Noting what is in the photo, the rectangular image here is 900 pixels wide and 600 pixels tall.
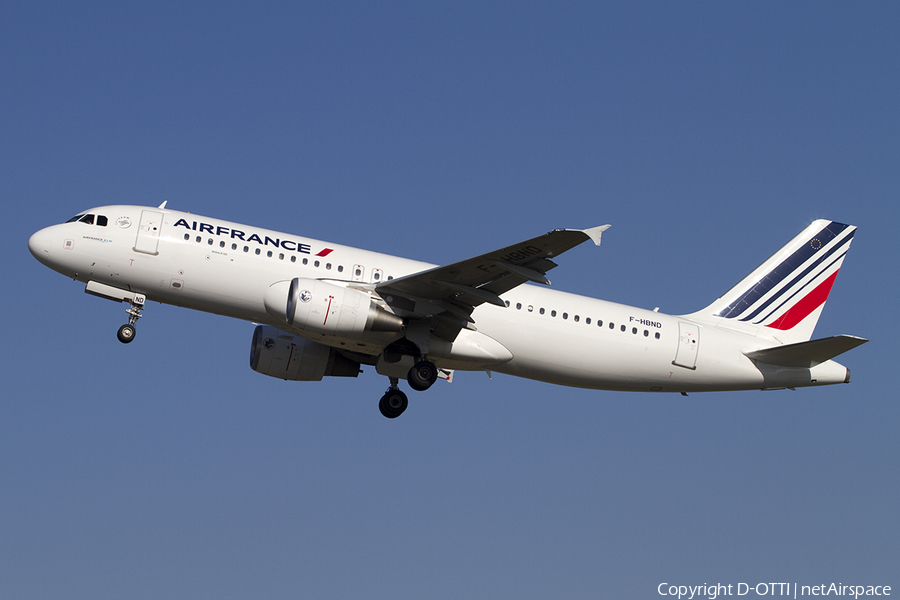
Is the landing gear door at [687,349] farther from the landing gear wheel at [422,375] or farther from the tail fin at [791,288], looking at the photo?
the landing gear wheel at [422,375]

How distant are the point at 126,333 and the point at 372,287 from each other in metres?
7.19

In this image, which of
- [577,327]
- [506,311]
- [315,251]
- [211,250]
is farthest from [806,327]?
[211,250]

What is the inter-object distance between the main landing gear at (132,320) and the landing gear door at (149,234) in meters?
1.40

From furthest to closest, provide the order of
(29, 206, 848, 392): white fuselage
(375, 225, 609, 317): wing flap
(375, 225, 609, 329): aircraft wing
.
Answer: (29, 206, 848, 392): white fuselage
(375, 225, 609, 329): aircraft wing
(375, 225, 609, 317): wing flap

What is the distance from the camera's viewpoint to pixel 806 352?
28562 mm

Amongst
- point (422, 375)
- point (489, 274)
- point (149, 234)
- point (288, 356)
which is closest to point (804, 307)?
point (489, 274)

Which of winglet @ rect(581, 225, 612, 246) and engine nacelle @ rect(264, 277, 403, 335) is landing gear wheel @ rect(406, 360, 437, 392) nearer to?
engine nacelle @ rect(264, 277, 403, 335)

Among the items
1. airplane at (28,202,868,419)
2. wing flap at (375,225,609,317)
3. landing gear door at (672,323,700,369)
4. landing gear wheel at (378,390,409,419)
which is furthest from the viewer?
landing gear wheel at (378,390,409,419)

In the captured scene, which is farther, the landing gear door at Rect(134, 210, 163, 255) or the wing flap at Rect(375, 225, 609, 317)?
the landing gear door at Rect(134, 210, 163, 255)

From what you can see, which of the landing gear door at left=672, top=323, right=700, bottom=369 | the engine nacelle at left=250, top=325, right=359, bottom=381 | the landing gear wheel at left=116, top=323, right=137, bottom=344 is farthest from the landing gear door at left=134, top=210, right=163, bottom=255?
the landing gear door at left=672, top=323, right=700, bottom=369

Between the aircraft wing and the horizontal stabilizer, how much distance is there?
8.89m

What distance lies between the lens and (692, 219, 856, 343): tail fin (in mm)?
31391

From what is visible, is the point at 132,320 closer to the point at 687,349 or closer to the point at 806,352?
the point at 687,349

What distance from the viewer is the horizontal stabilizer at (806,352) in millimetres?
26891
